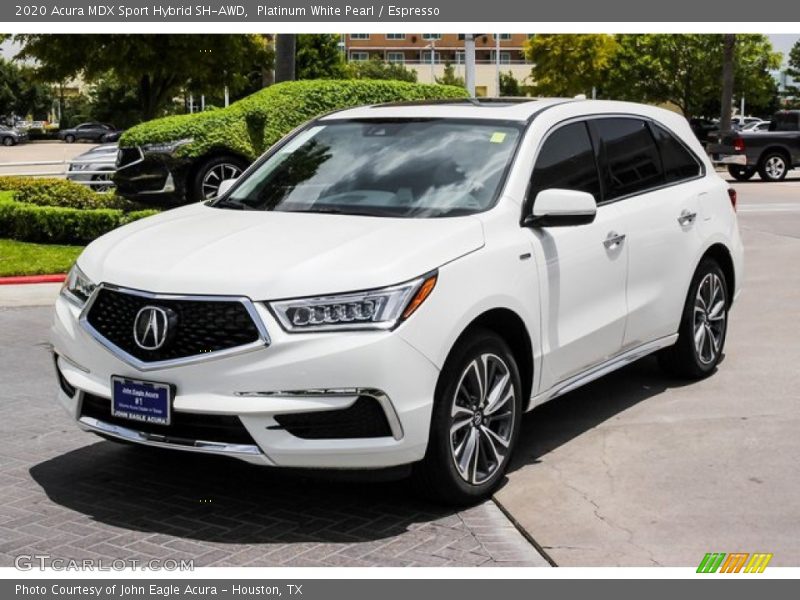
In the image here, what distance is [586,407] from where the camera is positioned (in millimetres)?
7469

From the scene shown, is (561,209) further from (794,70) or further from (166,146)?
(794,70)

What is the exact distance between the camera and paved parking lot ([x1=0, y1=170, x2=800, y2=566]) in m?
5.05

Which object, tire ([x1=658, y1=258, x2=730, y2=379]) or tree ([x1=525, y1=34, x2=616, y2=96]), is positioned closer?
tire ([x1=658, y1=258, x2=730, y2=379])

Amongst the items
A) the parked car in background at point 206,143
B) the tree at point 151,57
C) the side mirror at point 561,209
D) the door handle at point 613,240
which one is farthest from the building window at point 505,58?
the side mirror at point 561,209

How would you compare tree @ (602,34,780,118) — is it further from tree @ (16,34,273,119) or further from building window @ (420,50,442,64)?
building window @ (420,50,442,64)

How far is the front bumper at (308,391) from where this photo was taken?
16.3 feet

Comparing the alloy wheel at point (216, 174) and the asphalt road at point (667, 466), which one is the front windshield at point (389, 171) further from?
the alloy wheel at point (216, 174)

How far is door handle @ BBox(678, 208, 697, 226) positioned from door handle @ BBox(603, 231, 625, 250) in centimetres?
84

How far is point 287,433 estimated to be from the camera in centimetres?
506

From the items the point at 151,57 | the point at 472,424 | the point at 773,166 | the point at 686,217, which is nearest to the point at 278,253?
the point at 472,424

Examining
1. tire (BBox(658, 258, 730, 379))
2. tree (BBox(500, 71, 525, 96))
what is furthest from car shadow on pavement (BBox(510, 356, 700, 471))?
tree (BBox(500, 71, 525, 96))

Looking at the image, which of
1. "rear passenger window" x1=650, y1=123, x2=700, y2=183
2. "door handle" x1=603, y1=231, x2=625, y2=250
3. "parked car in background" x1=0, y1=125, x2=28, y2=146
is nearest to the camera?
"door handle" x1=603, y1=231, x2=625, y2=250

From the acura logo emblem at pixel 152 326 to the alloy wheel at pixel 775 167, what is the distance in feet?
85.6
